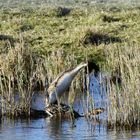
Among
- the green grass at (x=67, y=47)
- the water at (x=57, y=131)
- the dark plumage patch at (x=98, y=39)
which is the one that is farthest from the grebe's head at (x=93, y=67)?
the water at (x=57, y=131)

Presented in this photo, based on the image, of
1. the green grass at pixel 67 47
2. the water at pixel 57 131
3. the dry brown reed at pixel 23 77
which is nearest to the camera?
the water at pixel 57 131

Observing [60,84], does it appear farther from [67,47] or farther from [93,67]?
[67,47]

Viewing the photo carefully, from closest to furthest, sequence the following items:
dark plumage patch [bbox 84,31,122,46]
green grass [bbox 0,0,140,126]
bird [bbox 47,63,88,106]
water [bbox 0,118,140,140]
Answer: water [bbox 0,118,140,140] → green grass [bbox 0,0,140,126] → bird [bbox 47,63,88,106] → dark plumage patch [bbox 84,31,122,46]

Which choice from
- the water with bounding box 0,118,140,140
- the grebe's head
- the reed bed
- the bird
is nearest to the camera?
the water with bounding box 0,118,140,140

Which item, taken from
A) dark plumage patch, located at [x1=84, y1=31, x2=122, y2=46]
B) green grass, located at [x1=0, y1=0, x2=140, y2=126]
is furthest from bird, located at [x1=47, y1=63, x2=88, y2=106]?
dark plumage patch, located at [x1=84, y1=31, x2=122, y2=46]

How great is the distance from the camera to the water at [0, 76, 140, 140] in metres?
12.5

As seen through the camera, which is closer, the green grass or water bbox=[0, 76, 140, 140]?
water bbox=[0, 76, 140, 140]

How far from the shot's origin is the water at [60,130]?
→ 492 inches

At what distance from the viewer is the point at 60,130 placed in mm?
13266

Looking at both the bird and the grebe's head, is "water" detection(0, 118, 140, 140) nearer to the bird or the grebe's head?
the bird

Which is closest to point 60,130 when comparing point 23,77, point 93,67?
point 23,77

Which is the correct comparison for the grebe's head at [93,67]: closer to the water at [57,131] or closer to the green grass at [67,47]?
the green grass at [67,47]

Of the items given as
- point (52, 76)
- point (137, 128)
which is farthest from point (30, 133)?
point (52, 76)

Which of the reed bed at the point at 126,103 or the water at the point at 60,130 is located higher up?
the reed bed at the point at 126,103
